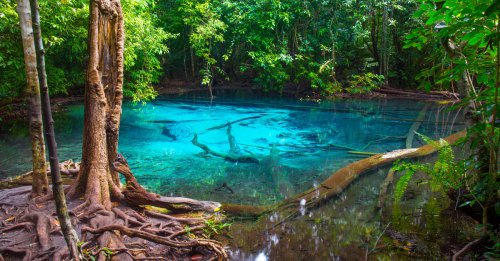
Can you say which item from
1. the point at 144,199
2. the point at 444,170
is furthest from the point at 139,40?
the point at 444,170

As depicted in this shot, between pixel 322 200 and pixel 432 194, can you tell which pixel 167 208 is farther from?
pixel 432 194

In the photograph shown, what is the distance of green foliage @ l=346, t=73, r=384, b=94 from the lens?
17500mm

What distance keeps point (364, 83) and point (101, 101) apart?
15495 mm

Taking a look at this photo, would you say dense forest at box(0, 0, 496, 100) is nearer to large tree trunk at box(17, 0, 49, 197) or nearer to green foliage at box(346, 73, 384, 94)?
green foliage at box(346, 73, 384, 94)

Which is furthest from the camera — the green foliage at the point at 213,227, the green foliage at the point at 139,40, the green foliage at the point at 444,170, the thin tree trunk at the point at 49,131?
the green foliage at the point at 139,40

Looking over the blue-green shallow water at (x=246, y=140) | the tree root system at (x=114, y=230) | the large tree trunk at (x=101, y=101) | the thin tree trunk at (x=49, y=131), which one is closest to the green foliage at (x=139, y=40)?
the blue-green shallow water at (x=246, y=140)

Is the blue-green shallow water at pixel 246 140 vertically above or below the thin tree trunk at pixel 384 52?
below

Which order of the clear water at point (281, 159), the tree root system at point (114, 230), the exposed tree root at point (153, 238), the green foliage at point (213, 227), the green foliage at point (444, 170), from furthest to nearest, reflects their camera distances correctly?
the green foliage at point (213, 227)
the clear water at point (281, 159)
the green foliage at point (444, 170)
the exposed tree root at point (153, 238)
the tree root system at point (114, 230)

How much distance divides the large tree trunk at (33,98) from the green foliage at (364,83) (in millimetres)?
15610

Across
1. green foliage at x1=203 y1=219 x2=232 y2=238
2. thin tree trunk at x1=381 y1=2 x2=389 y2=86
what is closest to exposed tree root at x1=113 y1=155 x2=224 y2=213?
green foliage at x1=203 y1=219 x2=232 y2=238

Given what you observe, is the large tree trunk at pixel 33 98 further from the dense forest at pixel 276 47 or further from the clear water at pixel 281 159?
the dense forest at pixel 276 47

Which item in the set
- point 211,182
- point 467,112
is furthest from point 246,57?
point 467,112

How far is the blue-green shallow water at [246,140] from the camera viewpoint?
6.70m

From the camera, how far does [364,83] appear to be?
17875 mm
